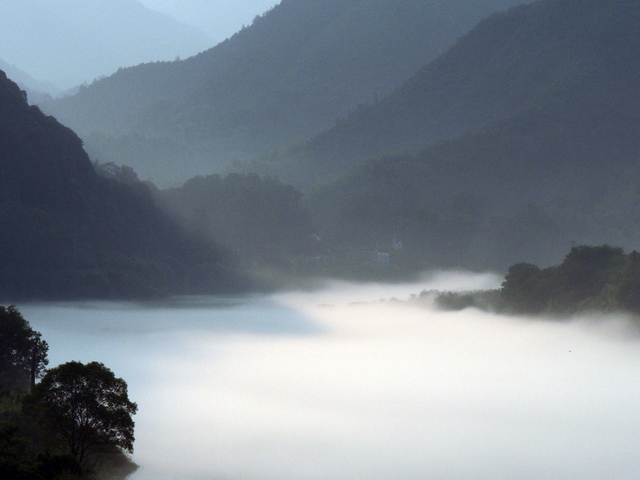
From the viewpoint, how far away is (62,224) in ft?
461

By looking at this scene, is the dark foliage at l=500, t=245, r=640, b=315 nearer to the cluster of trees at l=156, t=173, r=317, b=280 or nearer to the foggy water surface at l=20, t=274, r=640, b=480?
the foggy water surface at l=20, t=274, r=640, b=480

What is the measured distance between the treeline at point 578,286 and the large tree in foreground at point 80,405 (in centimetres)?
5356

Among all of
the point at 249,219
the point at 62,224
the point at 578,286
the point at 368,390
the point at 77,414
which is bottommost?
the point at 77,414

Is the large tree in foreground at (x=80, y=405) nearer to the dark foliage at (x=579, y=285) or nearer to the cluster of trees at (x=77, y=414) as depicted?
the cluster of trees at (x=77, y=414)

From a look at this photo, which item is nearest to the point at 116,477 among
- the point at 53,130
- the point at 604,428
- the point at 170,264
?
the point at 604,428

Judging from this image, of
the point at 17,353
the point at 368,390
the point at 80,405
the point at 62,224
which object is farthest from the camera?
the point at 62,224

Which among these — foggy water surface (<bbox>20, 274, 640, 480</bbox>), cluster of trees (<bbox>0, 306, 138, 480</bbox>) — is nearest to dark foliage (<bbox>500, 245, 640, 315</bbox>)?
foggy water surface (<bbox>20, 274, 640, 480</bbox>)

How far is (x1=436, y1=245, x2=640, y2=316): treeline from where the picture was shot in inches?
3044

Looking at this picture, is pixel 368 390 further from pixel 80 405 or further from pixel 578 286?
pixel 80 405

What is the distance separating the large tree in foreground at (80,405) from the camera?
34.2m

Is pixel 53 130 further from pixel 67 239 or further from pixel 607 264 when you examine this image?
pixel 607 264

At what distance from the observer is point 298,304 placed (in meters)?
171

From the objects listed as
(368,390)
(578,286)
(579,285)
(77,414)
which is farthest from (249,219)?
(77,414)

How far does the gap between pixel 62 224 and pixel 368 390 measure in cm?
7898
